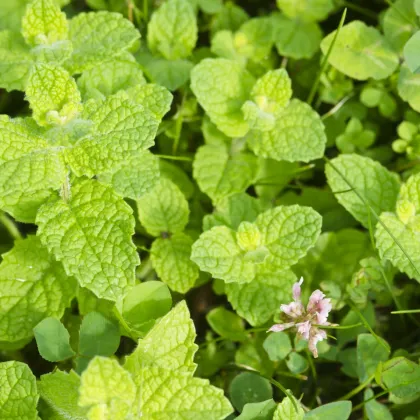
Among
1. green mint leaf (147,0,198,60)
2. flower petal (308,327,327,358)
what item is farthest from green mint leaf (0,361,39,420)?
green mint leaf (147,0,198,60)

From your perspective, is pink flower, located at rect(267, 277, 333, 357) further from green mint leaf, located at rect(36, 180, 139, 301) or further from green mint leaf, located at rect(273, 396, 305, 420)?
green mint leaf, located at rect(36, 180, 139, 301)

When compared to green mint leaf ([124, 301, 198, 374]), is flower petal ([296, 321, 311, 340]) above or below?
below

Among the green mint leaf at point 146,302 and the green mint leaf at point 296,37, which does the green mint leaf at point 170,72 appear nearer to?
the green mint leaf at point 296,37

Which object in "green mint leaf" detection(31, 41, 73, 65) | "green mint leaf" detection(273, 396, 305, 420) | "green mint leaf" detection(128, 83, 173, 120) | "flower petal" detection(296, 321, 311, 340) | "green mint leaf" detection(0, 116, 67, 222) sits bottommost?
"green mint leaf" detection(273, 396, 305, 420)

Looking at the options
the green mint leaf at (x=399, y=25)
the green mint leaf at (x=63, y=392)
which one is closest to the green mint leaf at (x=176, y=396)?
the green mint leaf at (x=63, y=392)

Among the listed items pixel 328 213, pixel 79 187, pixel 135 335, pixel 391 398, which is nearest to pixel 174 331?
pixel 135 335

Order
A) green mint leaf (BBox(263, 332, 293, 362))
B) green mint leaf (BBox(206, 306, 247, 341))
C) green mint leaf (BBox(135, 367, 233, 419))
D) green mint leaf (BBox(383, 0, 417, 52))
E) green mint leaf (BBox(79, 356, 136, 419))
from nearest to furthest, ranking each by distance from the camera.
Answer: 1. green mint leaf (BBox(79, 356, 136, 419))
2. green mint leaf (BBox(135, 367, 233, 419))
3. green mint leaf (BBox(263, 332, 293, 362))
4. green mint leaf (BBox(206, 306, 247, 341))
5. green mint leaf (BBox(383, 0, 417, 52))
